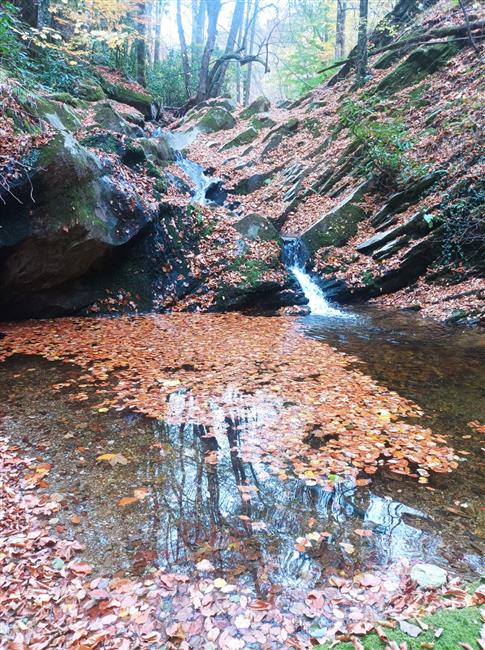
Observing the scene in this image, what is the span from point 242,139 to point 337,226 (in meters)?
10.1

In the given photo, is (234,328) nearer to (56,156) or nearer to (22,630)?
(56,156)

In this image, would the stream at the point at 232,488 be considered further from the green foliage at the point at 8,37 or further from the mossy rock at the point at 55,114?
the mossy rock at the point at 55,114

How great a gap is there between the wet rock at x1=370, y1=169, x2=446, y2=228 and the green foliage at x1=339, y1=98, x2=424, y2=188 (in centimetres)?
35

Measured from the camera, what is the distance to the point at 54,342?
7.31 meters


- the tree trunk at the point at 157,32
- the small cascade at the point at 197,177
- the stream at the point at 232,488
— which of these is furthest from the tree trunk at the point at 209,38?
the stream at the point at 232,488

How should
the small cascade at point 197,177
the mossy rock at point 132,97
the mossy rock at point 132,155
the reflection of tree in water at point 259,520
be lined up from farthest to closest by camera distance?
the mossy rock at point 132,97 → the small cascade at point 197,177 → the mossy rock at point 132,155 → the reflection of tree in water at point 259,520

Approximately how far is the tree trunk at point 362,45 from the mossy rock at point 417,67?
1.56 metres

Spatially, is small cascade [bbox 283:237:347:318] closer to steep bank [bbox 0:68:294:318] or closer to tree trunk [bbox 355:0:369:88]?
steep bank [bbox 0:68:294:318]

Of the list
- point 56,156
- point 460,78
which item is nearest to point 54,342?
point 56,156

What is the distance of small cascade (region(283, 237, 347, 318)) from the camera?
1076cm

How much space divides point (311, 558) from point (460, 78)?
51.3ft

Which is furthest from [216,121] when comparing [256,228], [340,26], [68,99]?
[256,228]

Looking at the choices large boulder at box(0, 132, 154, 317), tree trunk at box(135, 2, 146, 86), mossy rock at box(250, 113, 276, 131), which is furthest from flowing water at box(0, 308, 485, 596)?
tree trunk at box(135, 2, 146, 86)

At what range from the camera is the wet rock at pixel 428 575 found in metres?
2.57
